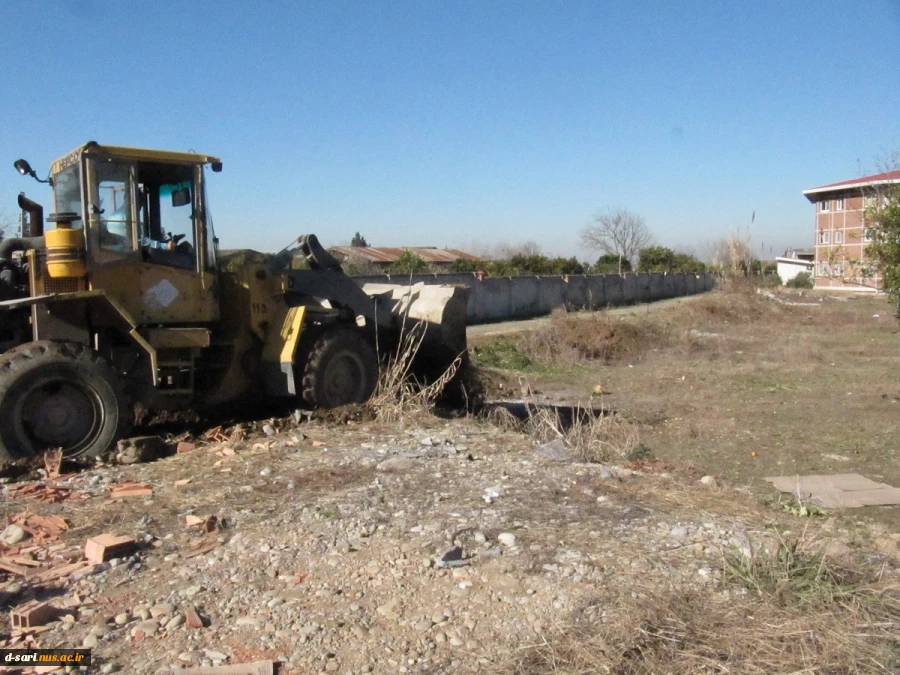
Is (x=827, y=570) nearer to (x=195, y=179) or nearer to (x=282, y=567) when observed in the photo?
(x=282, y=567)

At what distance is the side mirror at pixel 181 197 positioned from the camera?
8227 millimetres

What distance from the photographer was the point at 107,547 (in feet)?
15.9

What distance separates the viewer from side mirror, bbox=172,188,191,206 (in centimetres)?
823

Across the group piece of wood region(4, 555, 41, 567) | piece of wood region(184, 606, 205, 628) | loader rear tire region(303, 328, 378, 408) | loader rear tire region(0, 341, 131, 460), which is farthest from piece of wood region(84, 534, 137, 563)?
loader rear tire region(303, 328, 378, 408)

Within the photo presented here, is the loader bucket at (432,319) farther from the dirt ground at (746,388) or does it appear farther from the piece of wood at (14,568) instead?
the piece of wood at (14,568)

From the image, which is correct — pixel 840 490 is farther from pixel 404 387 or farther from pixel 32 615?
pixel 32 615

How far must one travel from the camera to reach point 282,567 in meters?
4.74

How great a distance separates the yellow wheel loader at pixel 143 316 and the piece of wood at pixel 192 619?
3.56 meters

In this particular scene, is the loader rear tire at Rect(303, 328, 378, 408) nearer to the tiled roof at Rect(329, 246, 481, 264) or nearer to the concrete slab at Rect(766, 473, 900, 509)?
the concrete slab at Rect(766, 473, 900, 509)

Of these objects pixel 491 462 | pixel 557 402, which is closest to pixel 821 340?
pixel 557 402

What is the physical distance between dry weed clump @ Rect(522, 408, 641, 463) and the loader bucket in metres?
1.62

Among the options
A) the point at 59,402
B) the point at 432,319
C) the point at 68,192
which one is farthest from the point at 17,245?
the point at 432,319

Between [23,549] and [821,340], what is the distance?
2281cm

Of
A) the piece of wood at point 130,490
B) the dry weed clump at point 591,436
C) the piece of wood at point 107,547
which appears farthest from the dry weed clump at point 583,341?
the piece of wood at point 107,547
